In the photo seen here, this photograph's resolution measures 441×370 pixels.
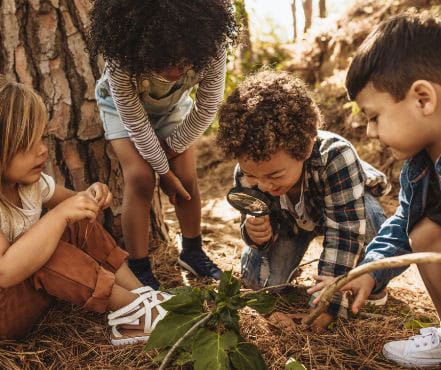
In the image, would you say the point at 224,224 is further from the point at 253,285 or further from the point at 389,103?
the point at 389,103

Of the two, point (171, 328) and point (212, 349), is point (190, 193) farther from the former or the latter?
point (212, 349)

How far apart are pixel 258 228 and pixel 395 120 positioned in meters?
0.96

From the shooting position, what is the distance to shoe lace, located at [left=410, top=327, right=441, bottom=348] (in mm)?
1818

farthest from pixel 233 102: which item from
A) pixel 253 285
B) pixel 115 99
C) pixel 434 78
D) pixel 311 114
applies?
pixel 253 285

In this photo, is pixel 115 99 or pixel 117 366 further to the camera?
pixel 115 99

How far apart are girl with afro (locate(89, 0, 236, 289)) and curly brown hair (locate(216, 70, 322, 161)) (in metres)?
0.29

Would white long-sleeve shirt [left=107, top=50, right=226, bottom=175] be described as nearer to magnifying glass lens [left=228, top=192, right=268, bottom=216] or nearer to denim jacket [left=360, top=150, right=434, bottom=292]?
magnifying glass lens [left=228, top=192, right=268, bottom=216]

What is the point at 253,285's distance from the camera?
2566mm

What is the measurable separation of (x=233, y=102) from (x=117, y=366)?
3.72ft

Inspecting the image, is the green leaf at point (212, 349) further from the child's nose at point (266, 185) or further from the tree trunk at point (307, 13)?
the tree trunk at point (307, 13)

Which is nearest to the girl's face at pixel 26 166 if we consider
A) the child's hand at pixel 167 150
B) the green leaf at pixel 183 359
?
Answer: the child's hand at pixel 167 150

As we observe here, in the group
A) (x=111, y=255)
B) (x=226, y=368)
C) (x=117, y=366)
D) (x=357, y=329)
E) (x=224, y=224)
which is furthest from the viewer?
(x=224, y=224)

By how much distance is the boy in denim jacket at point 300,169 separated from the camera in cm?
201

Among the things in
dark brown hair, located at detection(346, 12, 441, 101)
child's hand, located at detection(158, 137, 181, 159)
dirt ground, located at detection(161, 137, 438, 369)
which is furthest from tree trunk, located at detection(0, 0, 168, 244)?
dark brown hair, located at detection(346, 12, 441, 101)
